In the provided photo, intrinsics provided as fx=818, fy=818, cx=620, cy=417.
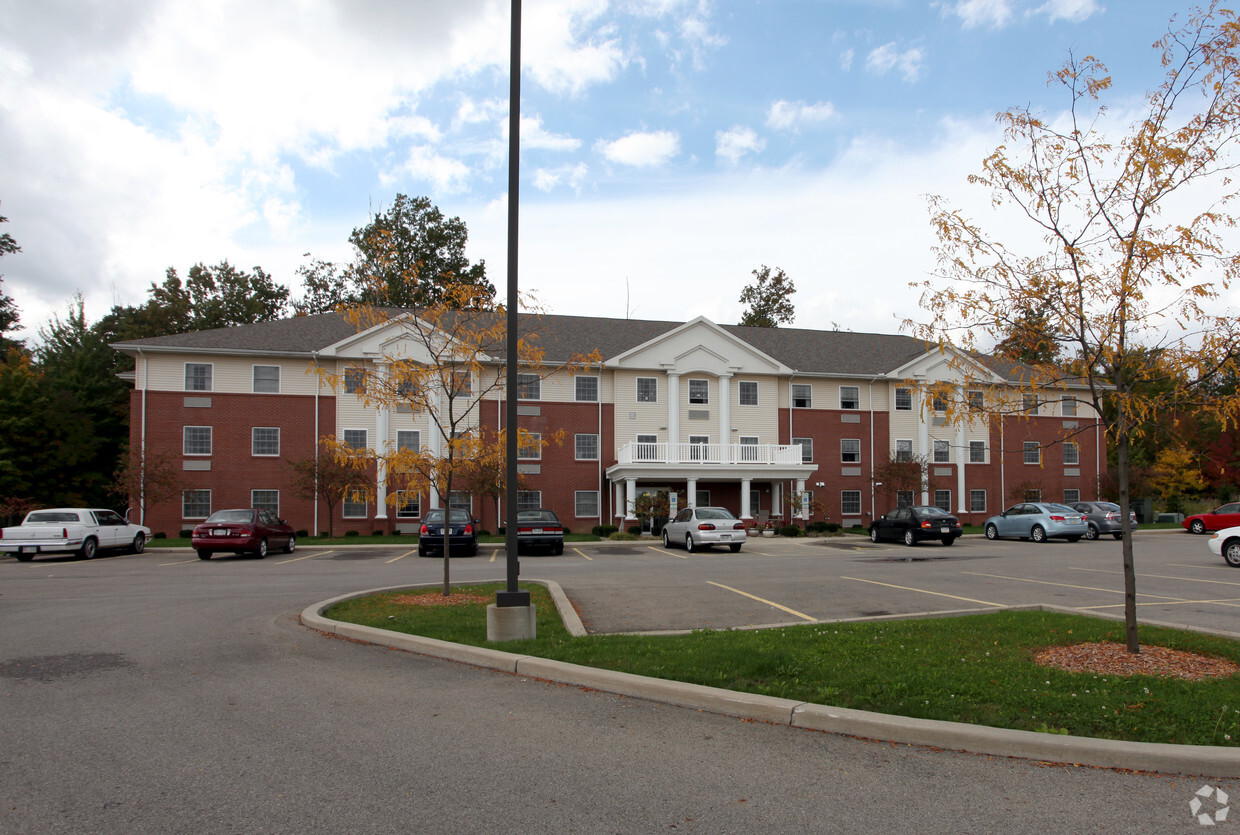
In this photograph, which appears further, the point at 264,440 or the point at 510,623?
the point at 264,440

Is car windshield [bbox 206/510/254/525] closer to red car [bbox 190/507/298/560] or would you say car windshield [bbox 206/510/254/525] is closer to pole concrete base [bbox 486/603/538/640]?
red car [bbox 190/507/298/560]

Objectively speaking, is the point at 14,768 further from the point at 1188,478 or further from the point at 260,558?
the point at 1188,478

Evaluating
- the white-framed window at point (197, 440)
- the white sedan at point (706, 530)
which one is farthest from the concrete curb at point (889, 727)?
the white-framed window at point (197, 440)

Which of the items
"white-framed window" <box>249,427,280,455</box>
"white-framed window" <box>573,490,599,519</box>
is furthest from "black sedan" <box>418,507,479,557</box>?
"white-framed window" <box>249,427,280,455</box>

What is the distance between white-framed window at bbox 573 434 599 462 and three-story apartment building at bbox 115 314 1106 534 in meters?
0.06

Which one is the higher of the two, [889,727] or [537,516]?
[537,516]

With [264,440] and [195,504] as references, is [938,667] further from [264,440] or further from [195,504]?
[195,504]

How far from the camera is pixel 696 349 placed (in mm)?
39188

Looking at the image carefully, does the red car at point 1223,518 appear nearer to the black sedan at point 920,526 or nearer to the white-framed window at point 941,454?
the black sedan at point 920,526

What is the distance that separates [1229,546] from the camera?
1931cm

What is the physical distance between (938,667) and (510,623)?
4505 millimetres

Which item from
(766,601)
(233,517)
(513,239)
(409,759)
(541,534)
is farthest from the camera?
(541,534)

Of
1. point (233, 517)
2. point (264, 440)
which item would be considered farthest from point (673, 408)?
point (233, 517)

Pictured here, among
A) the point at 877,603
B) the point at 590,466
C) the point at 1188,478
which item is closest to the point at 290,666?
the point at 877,603
